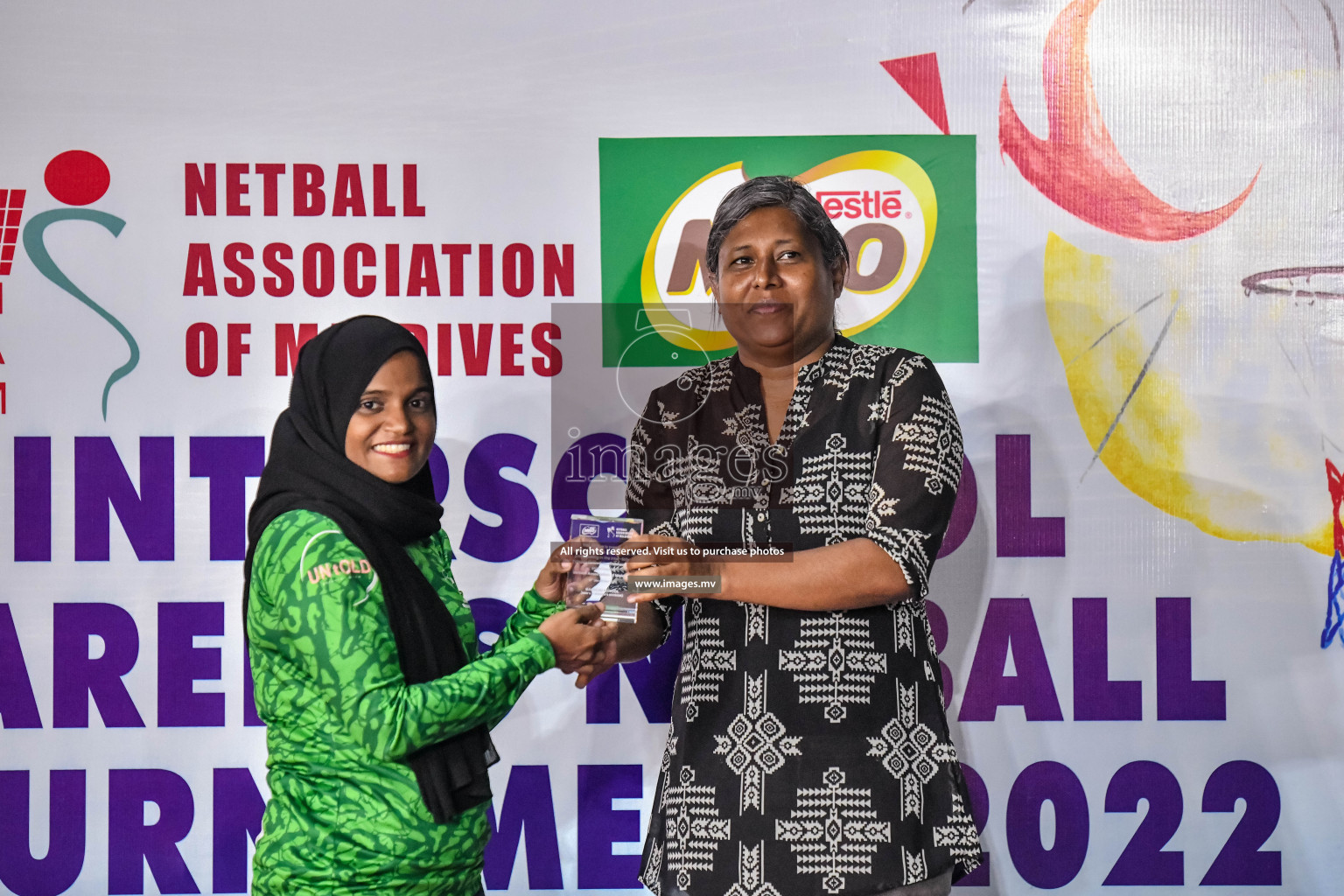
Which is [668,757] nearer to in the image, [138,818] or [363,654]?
[363,654]

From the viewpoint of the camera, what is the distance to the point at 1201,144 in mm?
2920

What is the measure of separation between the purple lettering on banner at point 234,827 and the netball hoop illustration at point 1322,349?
2.88 metres

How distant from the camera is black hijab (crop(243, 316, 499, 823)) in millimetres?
1669

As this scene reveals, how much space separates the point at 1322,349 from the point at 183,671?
3145 millimetres

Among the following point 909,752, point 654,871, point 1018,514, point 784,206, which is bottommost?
point 654,871

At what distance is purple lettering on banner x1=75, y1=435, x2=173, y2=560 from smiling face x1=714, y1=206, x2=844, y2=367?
1764 millimetres

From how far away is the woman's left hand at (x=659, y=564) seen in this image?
182 cm

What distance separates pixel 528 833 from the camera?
2908mm

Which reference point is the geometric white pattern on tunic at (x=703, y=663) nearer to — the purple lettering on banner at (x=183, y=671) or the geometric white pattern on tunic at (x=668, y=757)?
the geometric white pattern on tunic at (x=668, y=757)

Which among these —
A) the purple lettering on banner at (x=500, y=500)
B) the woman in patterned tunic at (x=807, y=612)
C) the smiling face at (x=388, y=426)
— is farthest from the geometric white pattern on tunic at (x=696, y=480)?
the purple lettering on banner at (x=500, y=500)

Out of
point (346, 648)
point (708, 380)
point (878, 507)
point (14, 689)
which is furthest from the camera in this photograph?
point (14, 689)

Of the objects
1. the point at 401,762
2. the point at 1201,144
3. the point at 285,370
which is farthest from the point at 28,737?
the point at 1201,144

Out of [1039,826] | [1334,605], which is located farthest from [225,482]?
[1334,605]

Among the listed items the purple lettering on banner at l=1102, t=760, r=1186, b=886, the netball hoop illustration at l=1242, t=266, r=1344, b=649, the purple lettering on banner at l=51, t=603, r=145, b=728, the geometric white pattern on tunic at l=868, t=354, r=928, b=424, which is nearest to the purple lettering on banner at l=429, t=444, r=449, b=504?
the purple lettering on banner at l=51, t=603, r=145, b=728
